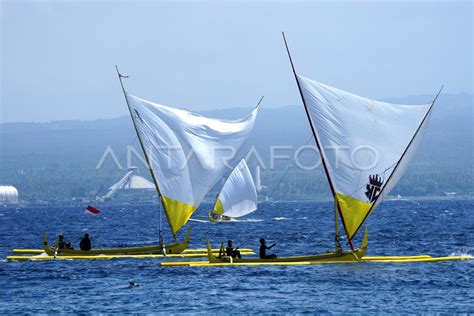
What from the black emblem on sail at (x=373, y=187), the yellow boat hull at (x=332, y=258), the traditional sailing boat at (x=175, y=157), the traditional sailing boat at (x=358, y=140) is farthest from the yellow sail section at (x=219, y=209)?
the black emblem on sail at (x=373, y=187)

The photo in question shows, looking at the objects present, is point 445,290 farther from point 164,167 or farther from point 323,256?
point 164,167

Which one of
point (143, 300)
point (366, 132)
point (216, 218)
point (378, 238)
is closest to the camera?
point (143, 300)

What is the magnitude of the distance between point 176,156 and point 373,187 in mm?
14164

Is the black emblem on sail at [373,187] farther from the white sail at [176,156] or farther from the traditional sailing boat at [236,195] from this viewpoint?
the traditional sailing boat at [236,195]

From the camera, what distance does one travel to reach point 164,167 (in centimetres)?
6091

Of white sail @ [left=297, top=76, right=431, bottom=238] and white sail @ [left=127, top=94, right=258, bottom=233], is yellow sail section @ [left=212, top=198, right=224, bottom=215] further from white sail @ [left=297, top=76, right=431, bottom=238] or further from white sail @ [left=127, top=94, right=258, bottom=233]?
white sail @ [left=297, top=76, right=431, bottom=238]

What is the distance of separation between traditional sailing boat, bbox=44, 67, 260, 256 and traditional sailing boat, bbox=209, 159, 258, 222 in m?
47.9

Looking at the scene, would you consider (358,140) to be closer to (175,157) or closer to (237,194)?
(175,157)

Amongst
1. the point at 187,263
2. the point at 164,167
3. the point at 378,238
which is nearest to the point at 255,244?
the point at 378,238

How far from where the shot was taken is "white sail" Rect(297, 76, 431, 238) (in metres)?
51.2

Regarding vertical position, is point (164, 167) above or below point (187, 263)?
above

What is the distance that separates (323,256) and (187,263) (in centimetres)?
748

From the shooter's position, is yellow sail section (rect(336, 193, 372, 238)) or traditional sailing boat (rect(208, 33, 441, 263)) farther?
yellow sail section (rect(336, 193, 372, 238))

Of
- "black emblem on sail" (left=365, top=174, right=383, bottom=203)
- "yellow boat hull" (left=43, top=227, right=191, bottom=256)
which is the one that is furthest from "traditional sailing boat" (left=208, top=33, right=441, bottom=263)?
"yellow boat hull" (left=43, top=227, right=191, bottom=256)
